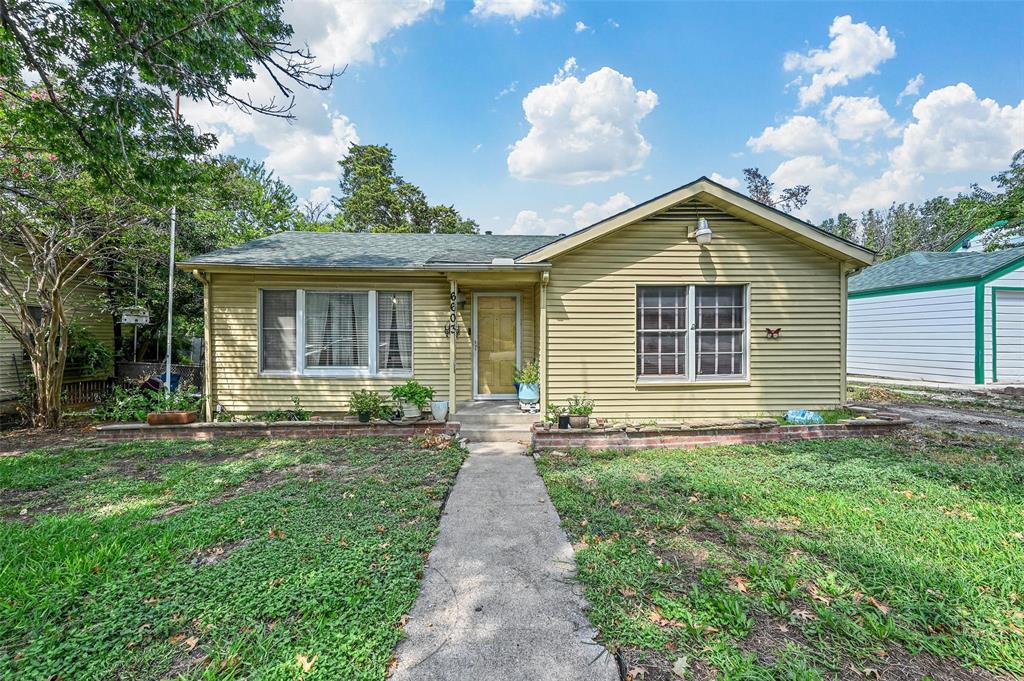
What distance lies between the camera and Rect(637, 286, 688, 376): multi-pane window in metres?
7.06

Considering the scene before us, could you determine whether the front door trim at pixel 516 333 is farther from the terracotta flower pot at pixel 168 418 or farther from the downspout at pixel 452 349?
the terracotta flower pot at pixel 168 418

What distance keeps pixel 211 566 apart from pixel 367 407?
3753 millimetres

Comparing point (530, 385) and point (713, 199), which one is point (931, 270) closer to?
point (713, 199)

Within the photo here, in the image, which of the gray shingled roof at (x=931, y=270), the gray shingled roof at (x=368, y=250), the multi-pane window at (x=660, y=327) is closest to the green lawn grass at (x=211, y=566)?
the gray shingled roof at (x=368, y=250)

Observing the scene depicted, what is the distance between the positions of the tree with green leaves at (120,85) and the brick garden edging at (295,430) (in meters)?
3.53

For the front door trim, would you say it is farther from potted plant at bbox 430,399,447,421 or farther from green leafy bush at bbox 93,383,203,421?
green leafy bush at bbox 93,383,203,421

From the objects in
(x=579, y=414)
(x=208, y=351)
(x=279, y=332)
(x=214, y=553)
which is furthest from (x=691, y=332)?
(x=208, y=351)

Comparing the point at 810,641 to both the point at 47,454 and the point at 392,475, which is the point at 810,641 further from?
the point at 47,454


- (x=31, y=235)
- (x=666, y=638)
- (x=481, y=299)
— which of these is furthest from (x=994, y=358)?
(x=31, y=235)

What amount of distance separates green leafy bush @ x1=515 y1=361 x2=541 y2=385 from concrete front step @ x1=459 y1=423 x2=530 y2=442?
0.94 metres

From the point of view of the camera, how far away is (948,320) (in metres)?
11.4

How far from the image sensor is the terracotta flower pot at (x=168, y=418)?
21.2 ft

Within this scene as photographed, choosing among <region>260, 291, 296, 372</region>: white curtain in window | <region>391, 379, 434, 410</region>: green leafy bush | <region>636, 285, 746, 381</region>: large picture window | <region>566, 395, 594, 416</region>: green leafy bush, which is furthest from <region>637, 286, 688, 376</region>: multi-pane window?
<region>260, 291, 296, 372</region>: white curtain in window

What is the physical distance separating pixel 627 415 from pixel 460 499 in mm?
3757
